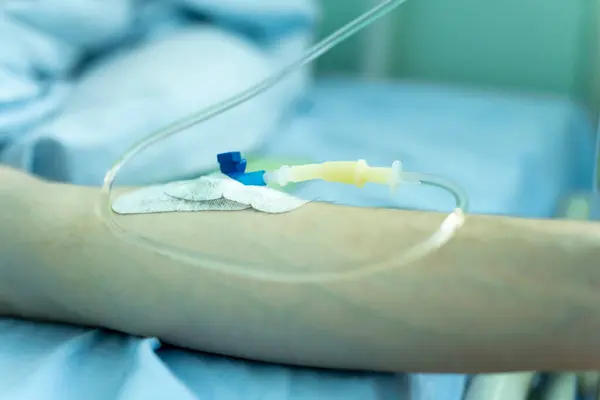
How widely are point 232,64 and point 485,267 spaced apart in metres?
0.65

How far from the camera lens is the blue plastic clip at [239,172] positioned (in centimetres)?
57

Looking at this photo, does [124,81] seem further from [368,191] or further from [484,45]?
[484,45]

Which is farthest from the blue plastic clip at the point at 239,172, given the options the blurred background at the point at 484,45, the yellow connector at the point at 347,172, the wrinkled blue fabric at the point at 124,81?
the blurred background at the point at 484,45

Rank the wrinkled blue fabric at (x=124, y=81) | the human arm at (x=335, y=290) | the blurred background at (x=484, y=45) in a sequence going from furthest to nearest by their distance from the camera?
the blurred background at (x=484, y=45)
the wrinkled blue fabric at (x=124, y=81)
the human arm at (x=335, y=290)

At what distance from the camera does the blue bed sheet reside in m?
0.51

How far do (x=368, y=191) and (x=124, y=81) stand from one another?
41cm

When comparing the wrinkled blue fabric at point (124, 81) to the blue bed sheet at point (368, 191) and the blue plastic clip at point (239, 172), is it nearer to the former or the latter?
the blue bed sheet at point (368, 191)

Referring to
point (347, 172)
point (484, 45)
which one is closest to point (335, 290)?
point (347, 172)

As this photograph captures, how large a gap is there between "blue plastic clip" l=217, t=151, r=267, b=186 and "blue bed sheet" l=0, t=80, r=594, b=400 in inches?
2.0

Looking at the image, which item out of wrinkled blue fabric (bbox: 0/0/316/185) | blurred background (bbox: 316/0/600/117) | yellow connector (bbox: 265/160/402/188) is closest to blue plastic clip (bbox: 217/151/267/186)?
yellow connector (bbox: 265/160/402/188)

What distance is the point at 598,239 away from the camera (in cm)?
49

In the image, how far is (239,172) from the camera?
1.87ft

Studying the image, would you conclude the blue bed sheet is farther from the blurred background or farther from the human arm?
the blurred background

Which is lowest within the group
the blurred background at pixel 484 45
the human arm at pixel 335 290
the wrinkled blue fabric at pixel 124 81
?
the human arm at pixel 335 290
